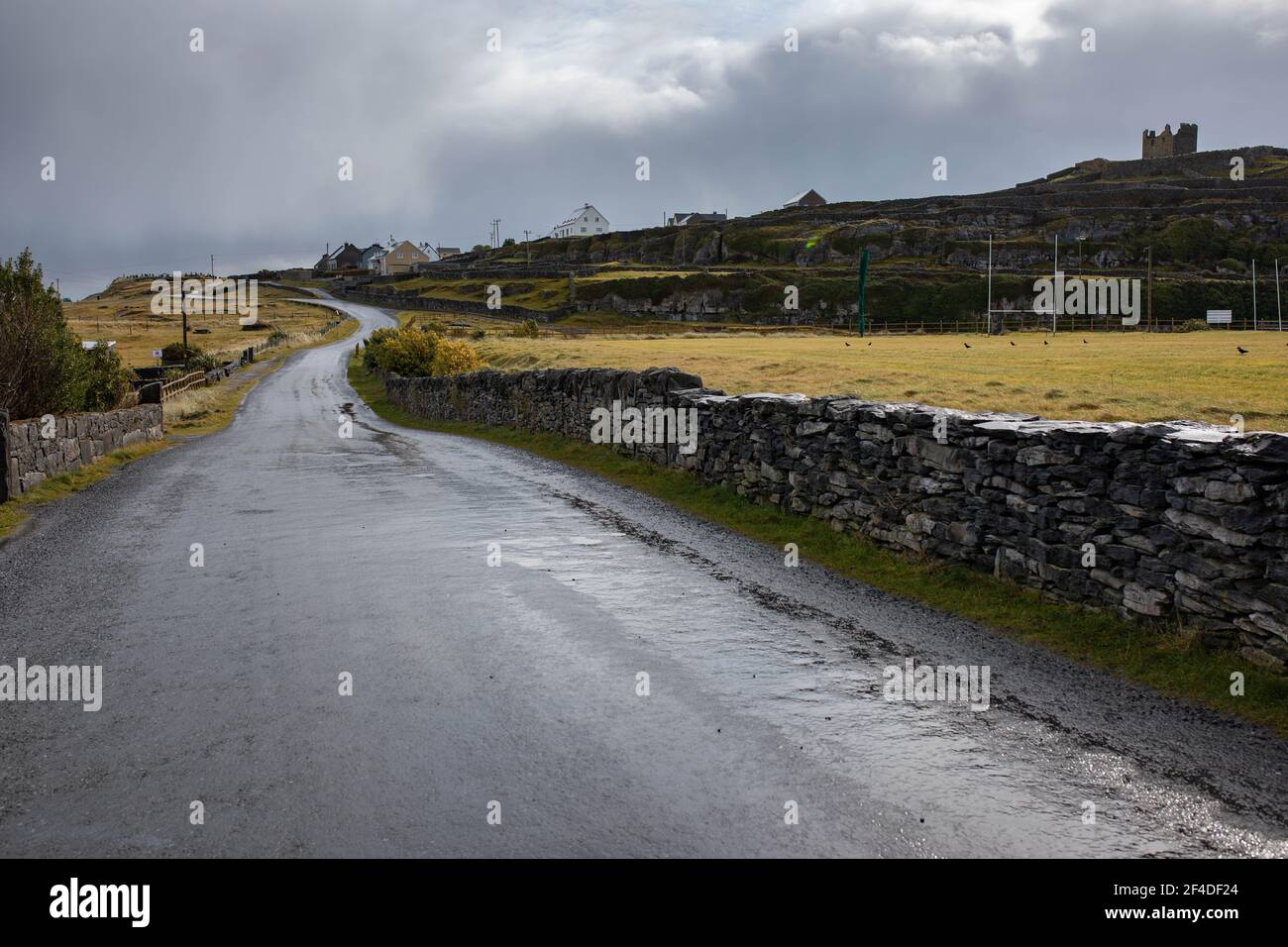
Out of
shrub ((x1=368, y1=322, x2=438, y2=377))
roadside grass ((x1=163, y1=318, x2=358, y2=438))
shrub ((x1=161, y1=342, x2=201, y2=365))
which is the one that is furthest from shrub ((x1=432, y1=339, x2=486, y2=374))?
shrub ((x1=161, y1=342, x2=201, y2=365))

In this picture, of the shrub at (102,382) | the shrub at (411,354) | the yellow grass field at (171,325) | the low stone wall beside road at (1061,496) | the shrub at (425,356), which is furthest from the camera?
the yellow grass field at (171,325)

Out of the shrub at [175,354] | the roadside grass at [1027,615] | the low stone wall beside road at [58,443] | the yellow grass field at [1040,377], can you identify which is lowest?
the roadside grass at [1027,615]

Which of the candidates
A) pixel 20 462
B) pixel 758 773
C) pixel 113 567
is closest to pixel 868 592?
pixel 758 773

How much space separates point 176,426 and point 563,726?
122 ft

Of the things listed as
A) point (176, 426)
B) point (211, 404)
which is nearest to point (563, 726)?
point (176, 426)

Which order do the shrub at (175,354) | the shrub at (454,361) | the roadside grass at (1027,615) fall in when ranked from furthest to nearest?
the shrub at (175,354)
the shrub at (454,361)
the roadside grass at (1027,615)

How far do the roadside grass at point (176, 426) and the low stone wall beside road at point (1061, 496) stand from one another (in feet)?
37.9

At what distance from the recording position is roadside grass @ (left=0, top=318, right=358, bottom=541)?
16906 mm

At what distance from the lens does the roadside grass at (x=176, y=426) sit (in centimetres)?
1691

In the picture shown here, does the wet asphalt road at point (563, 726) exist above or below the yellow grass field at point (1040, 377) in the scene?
below

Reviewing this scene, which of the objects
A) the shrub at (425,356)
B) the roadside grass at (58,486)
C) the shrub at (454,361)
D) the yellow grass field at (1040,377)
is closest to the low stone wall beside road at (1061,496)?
the yellow grass field at (1040,377)

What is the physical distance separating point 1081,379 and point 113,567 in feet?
81.3

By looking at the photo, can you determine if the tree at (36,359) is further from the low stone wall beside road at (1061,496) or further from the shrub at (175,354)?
the shrub at (175,354)
